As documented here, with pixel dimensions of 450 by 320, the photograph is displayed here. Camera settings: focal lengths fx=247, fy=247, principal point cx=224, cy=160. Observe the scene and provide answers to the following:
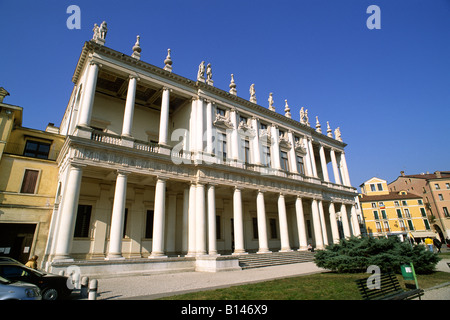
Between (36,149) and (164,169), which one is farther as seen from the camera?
(36,149)

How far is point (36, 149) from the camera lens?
1936 centimetres

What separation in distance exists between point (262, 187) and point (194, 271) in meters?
9.62

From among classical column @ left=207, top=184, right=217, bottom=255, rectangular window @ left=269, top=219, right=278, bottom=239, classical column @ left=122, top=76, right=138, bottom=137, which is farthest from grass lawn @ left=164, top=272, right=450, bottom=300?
rectangular window @ left=269, top=219, right=278, bottom=239

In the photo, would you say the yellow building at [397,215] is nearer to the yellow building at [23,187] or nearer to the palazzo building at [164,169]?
the palazzo building at [164,169]

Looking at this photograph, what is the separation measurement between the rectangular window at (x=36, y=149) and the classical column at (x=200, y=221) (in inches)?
491

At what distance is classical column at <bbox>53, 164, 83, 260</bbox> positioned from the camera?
506 inches

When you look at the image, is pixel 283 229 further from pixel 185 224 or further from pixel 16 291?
pixel 16 291

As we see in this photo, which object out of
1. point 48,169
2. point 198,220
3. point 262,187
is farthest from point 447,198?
point 48,169

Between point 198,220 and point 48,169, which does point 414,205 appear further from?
point 48,169

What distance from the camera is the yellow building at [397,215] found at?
46031mm

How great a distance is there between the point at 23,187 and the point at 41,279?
12540 mm

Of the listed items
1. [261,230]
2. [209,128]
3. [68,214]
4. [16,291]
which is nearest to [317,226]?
[261,230]

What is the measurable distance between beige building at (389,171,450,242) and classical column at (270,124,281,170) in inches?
1677

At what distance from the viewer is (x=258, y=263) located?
18.2m
